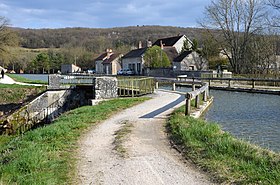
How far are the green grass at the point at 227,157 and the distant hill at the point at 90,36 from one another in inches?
4894

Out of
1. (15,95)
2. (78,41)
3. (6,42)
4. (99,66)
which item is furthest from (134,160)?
(78,41)

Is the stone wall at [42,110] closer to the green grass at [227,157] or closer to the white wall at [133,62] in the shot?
the green grass at [227,157]

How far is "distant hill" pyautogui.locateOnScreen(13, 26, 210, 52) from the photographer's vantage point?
448ft

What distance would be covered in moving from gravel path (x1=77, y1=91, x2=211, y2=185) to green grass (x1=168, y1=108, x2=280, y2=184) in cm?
32

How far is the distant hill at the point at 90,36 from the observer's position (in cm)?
13650

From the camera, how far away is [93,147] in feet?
27.2

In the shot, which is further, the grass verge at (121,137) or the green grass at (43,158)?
the grass verge at (121,137)

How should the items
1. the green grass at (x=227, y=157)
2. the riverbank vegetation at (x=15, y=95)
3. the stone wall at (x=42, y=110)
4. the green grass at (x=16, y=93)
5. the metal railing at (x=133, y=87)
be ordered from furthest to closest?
the green grass at (x=16, y=93), the riverbank vegetation at (x=15, y=95), the metal railing at (x=133, y=87), the stone wall at (x=42, y=110), the green grass at (x=227, y=157)

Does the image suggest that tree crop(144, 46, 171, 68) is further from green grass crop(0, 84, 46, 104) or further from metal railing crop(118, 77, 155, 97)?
metal railing crop(118, 77, 155, 97)

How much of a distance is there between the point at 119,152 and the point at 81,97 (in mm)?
17842

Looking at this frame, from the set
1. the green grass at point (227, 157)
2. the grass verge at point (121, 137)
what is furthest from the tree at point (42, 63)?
the green grass at point (227, 157)

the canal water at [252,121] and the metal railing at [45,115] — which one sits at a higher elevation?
the canal water at [252,121]

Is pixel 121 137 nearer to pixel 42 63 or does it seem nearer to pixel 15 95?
pixel 15 95

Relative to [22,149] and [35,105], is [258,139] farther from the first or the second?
[35,105]
